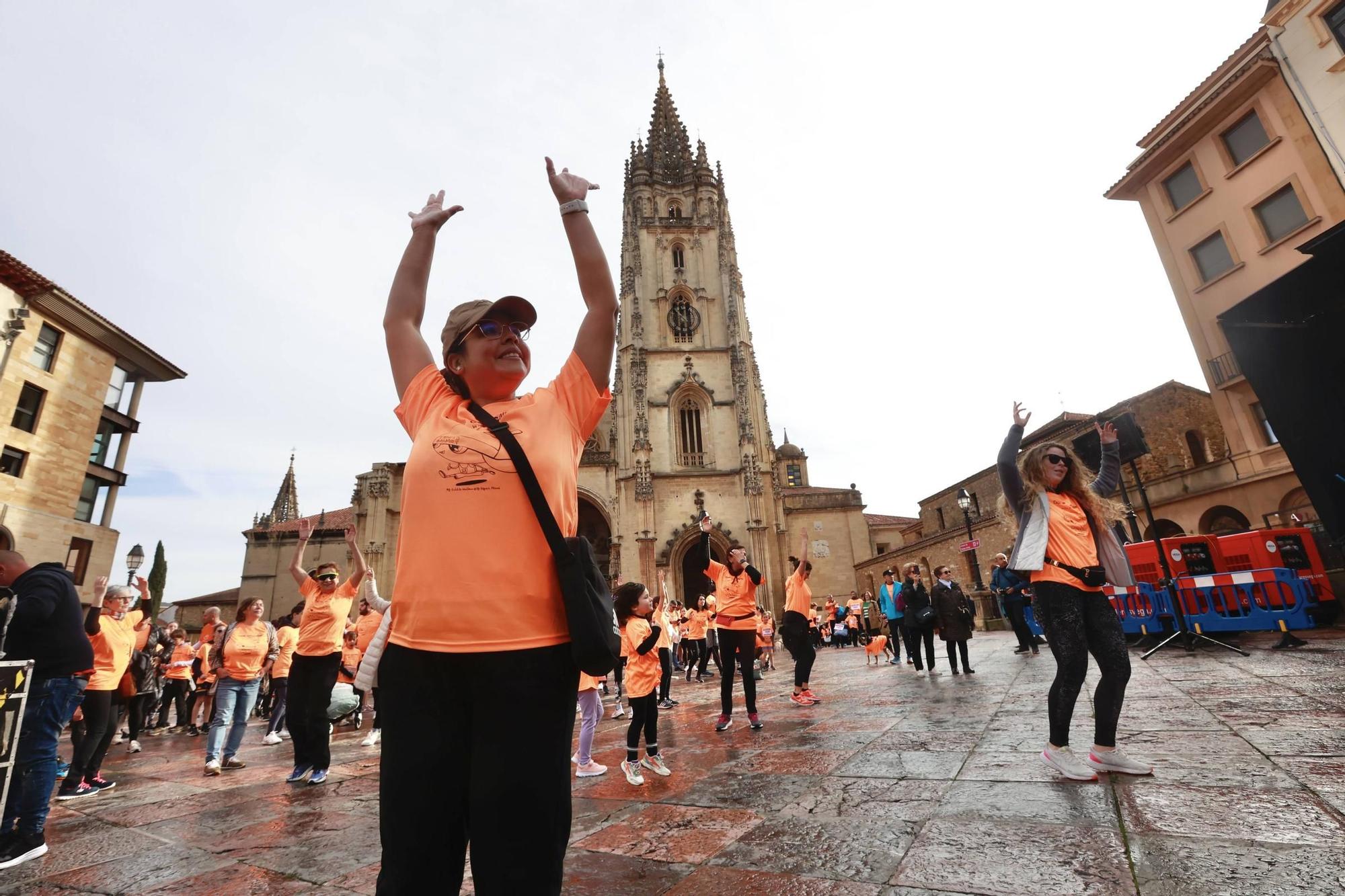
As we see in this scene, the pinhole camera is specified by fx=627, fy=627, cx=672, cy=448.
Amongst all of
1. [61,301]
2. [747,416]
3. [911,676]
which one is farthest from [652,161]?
[911,676]

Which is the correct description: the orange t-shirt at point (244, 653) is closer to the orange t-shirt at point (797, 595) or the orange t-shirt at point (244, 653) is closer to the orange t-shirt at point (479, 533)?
the orange t-shirt at point (797, 595)

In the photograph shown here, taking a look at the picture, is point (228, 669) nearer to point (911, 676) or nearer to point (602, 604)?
point (602, 604)

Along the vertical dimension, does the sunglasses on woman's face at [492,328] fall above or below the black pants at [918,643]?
above

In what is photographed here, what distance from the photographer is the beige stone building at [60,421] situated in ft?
60.3

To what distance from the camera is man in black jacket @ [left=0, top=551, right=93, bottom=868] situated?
10.8 feet

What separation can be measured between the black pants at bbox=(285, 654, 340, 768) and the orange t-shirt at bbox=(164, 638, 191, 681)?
5.67 metres

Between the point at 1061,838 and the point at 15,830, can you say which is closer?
the point at 1061,838

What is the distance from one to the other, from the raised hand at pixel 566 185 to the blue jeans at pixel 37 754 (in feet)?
13.5

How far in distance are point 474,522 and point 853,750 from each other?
147 inches

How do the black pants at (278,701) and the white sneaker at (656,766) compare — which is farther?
the black pants at (278,701)

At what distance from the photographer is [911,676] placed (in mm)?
8844

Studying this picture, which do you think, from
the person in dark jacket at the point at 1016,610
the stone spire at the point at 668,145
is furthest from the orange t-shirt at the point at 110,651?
the stone spire at the point at 668,145

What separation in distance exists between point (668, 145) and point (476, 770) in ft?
156

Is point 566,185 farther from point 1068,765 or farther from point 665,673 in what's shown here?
point 665,673
